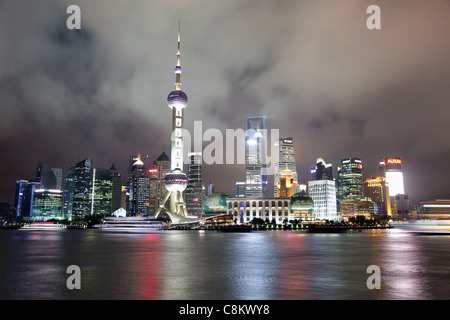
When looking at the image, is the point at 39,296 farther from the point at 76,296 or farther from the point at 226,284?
the point at 226,284

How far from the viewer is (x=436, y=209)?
120 m

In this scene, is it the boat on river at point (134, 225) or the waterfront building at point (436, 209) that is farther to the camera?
the boat on river at point (134, 225)

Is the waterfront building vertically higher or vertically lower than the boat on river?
higher

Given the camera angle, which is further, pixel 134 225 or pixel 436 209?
pixel 134 225

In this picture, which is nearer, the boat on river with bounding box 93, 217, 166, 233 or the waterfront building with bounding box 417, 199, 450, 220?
the waterfront building with bounding box 417, 199, 450, 220

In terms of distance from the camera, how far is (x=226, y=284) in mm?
27969

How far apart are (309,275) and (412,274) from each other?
9.83 meters

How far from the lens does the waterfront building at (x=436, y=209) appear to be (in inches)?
4631

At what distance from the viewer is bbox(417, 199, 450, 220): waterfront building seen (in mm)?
117625

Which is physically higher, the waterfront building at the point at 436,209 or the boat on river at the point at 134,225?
the waterfront building at the point at 436,209

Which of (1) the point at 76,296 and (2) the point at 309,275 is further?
(2) the point at 309,275
